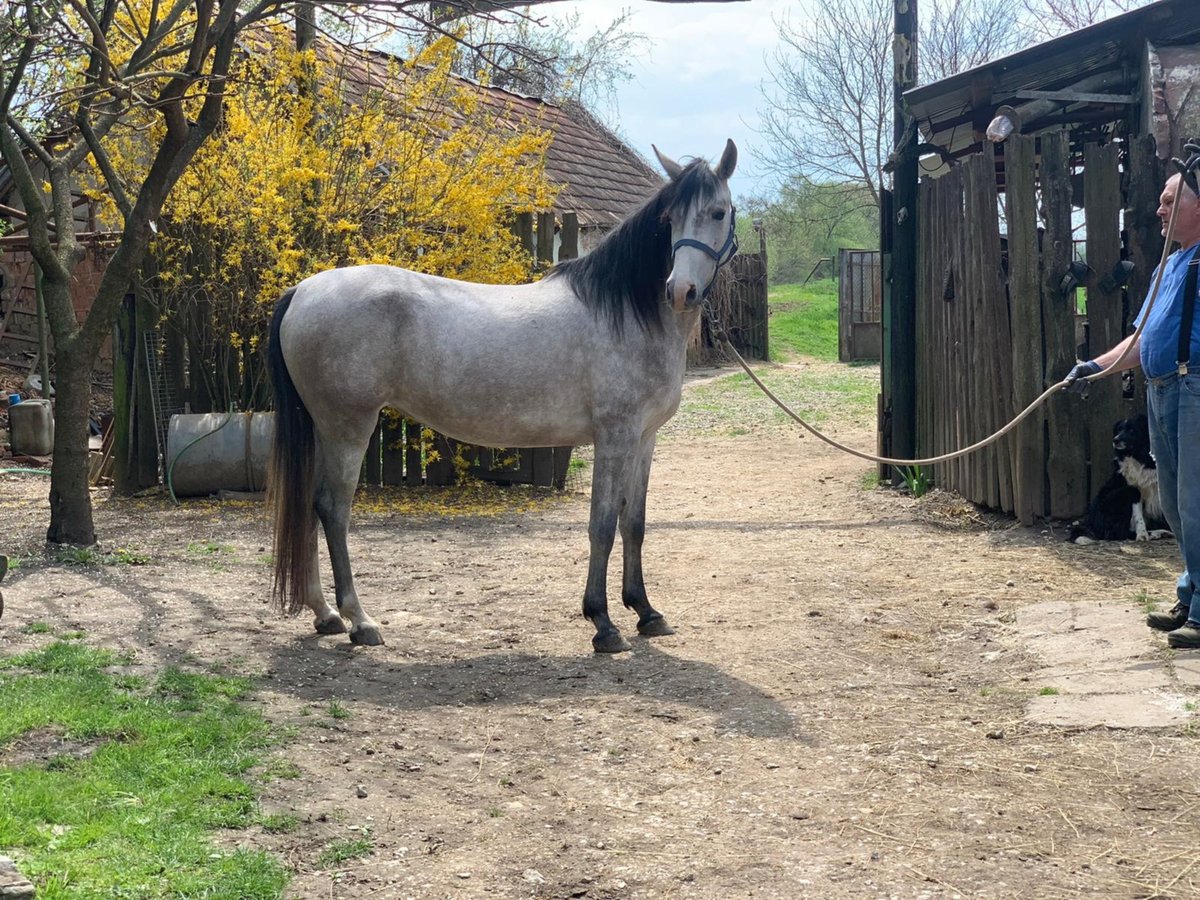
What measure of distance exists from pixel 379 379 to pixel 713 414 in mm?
10660

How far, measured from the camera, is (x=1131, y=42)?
8117mm

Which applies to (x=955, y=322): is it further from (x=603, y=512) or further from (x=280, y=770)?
→ (x=280, y=770)

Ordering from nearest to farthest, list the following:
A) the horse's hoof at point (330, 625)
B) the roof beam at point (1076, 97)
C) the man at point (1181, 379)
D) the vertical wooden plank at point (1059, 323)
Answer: the man at point (1181, 379), the horse's hoof at point (330, 625), the vertical wooden plank at point (1059, 323), the roof beam at point (1076, 97)

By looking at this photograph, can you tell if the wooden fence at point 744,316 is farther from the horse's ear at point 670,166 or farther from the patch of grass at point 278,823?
the patch of grass at point 278,823

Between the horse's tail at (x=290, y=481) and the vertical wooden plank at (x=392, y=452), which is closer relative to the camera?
the horse's tail at (x=290, y=481)

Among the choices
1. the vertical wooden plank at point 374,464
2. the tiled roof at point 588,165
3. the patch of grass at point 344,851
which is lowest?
the patch of grass at point 344,851

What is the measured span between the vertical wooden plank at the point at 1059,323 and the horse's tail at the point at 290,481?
4.60m

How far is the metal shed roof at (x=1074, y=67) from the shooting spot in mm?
7879

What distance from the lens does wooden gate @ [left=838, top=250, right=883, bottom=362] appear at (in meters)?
25.7

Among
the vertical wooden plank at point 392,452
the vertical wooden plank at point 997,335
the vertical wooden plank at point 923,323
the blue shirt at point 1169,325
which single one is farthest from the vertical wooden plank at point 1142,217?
the vertical wooden plank at point 392,452

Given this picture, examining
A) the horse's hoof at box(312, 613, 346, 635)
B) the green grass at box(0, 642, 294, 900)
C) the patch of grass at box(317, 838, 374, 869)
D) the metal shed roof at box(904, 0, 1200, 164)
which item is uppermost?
the metal shed roof at box(904, 0, 1200, 164)

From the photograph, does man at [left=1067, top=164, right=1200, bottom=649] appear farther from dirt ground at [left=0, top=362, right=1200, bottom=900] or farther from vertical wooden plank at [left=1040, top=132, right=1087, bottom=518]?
vertical wooden plank at [left=1040, top=132, right=1087, bottom=518]

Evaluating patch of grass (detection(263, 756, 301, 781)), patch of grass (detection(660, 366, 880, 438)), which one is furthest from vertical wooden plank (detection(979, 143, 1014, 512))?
patch of grass (detection(660, 366, 880, 438))

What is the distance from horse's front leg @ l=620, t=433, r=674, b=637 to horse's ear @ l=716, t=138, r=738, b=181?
127 cm
